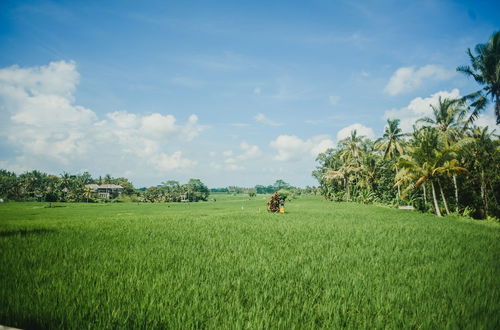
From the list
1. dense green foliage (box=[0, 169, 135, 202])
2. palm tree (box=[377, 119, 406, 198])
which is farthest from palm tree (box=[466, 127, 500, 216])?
dense green foliage (box=[0, 169, 135, 202])


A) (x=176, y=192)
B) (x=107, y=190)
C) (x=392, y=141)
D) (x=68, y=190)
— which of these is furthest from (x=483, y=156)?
(x=107, y=190)

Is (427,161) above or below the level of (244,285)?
above

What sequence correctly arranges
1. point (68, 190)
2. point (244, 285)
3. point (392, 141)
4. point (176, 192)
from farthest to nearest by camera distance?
point (176, 192), point (68, 190), point (392, 141), point (244, 285)

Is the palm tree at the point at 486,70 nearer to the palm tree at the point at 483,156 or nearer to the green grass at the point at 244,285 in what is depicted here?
the palm tree at the point at 483,156

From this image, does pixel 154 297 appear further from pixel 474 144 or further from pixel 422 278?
pixel 474 144

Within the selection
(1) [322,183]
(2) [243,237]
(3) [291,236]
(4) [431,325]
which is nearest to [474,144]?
(3) [291,236]

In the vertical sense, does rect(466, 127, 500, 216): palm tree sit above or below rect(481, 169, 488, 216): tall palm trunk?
above

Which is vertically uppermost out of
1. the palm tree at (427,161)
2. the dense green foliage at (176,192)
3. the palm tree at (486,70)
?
the palm tree at (486,70)

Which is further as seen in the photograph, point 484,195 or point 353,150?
point 353,150

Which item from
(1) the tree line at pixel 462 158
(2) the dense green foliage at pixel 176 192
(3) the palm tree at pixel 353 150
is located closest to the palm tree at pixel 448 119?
(1) the tree line at pixel 462 158

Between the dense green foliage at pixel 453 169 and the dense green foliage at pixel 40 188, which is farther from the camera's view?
the dense green foliage at pixel 40 188

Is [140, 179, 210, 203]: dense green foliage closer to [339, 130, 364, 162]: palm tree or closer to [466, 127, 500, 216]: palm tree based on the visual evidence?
[339, 130, 364, 162]: palm tree

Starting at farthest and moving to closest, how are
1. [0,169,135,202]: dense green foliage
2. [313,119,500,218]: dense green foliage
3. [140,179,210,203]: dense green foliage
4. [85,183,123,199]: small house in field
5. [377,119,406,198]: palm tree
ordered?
1. [85,183,123,199]: small house in field
2. [140,179,210,203]: dense green foliage
3. [0,169,135,202]: dense green foliage
4. [377,119,406,198]: palm tree
5. [313,119,500,218]: dense green foliage

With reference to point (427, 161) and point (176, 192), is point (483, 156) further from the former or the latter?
point (176, 192)
